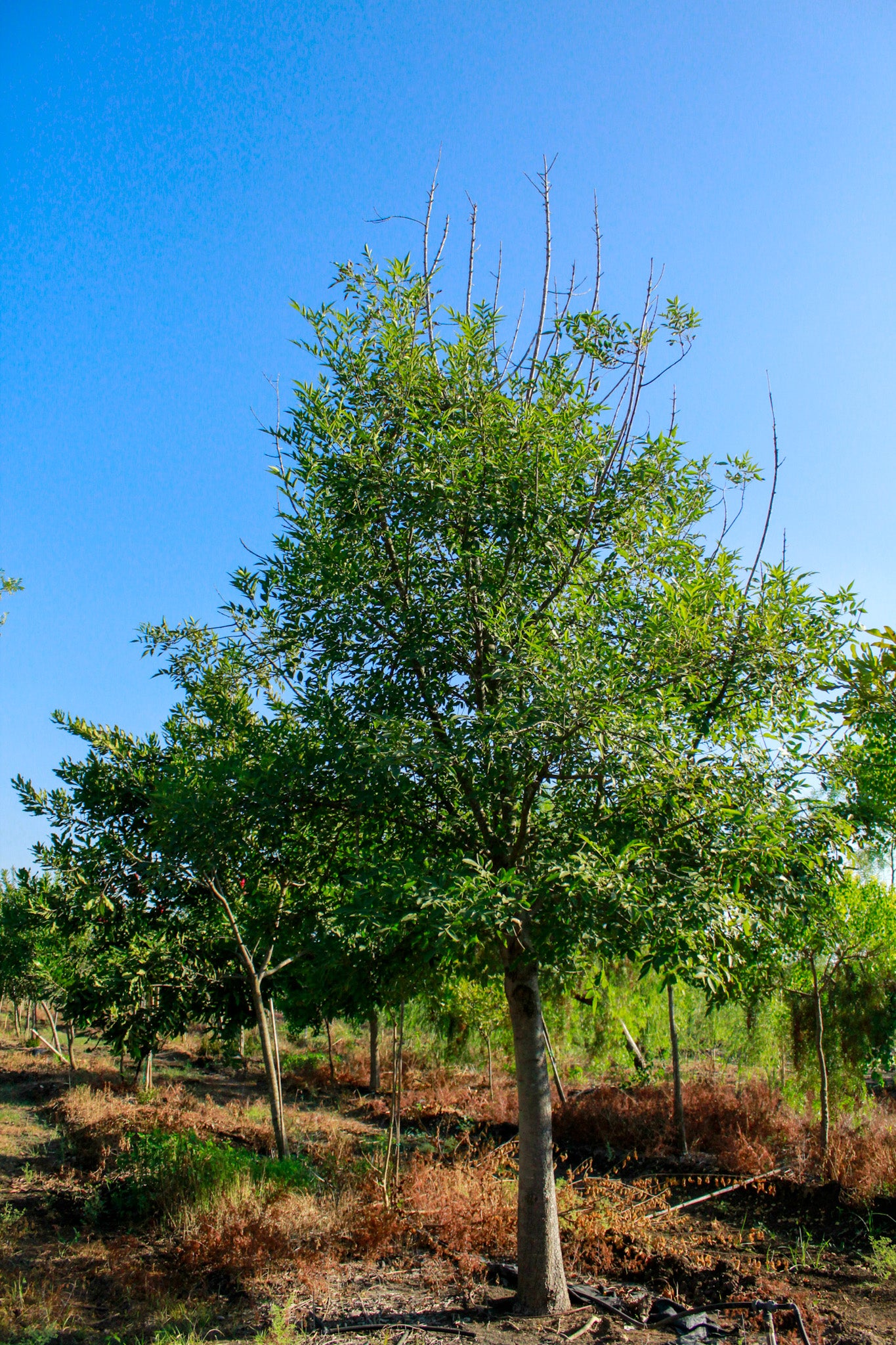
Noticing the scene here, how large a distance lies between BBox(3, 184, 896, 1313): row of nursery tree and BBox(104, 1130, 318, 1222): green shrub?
11.4 feet

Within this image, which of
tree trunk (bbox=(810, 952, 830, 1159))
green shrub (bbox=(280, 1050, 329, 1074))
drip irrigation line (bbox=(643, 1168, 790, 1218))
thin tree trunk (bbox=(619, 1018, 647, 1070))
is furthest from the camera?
green shrub (bbox=(280, 1050, 329, 1074))

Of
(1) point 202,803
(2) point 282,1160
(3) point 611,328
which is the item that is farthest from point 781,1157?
(3) point 611,328

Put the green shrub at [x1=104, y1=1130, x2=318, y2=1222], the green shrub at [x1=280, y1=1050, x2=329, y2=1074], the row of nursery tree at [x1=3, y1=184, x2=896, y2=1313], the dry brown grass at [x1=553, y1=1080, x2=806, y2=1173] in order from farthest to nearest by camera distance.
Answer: the green shrub at [x1=280, y1=1050, x2=329, y2=1074] < the dry brown grass at [x1=553, y1=1080, x2=806, y2=1173] < the green shrub at [x1=104, y1=1130, x2=318, y2=1222] < the row of nursery tree at [x1=3, y1=184, x2=896, y2=1313]

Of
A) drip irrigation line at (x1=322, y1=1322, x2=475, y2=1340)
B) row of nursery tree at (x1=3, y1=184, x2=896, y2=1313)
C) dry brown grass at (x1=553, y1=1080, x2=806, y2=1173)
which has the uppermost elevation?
row of nursery tree at (x1=3, y1=184, x2=896, y2=1313)

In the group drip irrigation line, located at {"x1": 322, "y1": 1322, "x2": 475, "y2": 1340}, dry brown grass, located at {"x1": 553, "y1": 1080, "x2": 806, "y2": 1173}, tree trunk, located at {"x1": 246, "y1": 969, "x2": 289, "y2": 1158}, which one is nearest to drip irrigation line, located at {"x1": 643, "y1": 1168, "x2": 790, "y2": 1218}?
dry brown grass, located at {"x1": 553, "y1": 1080, "x2": 806, "y2": 1173}

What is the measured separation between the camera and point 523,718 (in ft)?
17.9

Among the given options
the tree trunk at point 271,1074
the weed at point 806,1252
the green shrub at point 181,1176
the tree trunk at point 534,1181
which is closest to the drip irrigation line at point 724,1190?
the weed at point 806,1252

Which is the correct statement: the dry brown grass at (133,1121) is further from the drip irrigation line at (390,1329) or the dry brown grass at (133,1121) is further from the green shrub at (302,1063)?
the green shrub at (302,1063)

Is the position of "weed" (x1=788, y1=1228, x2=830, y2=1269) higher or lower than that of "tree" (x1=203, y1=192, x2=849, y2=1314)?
lower

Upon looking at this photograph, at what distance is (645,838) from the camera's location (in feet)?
19.4

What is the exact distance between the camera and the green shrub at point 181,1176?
909cm

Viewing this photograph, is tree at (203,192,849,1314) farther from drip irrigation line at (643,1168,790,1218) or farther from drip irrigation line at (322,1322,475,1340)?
drip irrigation line at (643,1168,790,1218)

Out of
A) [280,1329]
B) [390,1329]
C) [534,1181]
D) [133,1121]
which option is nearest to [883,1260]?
[534,1181]

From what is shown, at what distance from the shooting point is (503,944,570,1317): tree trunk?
21.9ft
